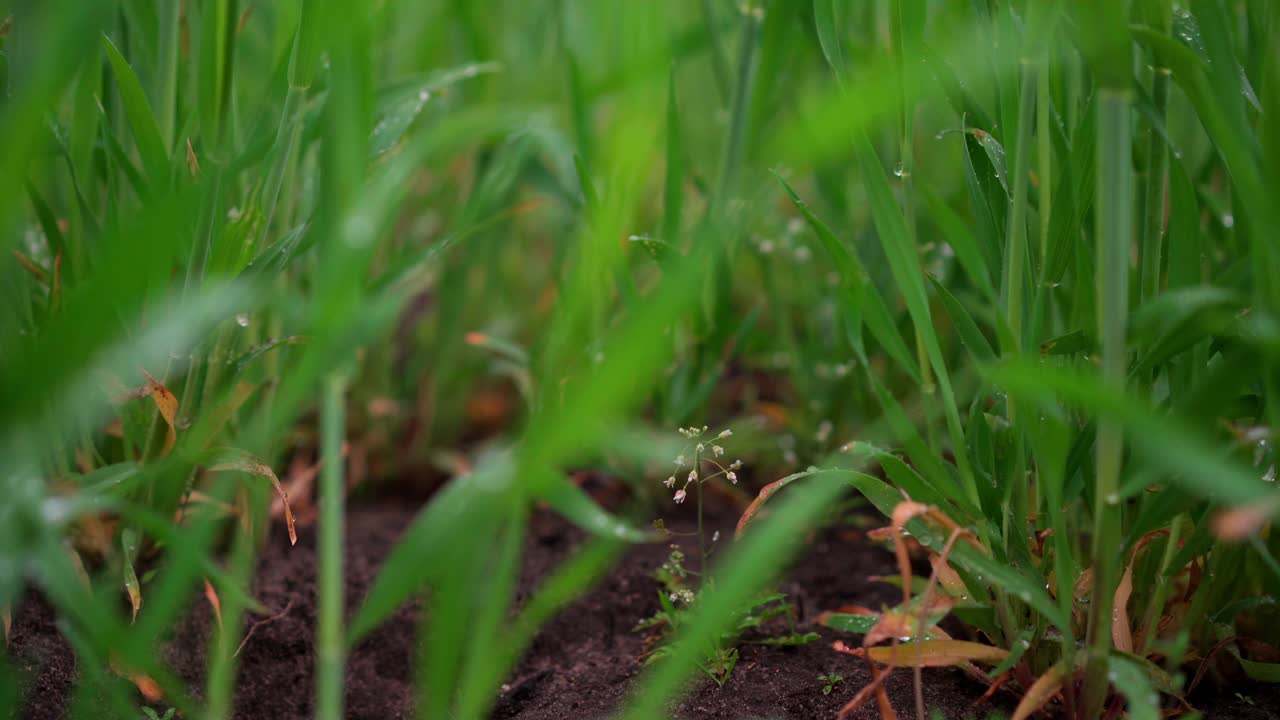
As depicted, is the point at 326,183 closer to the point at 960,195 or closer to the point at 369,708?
→ the point at 369,708

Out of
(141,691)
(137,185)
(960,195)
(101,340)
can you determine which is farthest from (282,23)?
(960,195)

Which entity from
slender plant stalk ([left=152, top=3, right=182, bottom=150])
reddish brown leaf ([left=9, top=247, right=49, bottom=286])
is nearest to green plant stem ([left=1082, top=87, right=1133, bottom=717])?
slender plant stalk ([left=152, top=3, right=182, bottom=150])

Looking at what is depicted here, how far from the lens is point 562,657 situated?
1133mm

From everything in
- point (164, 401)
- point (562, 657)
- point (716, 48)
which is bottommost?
point (562, 657)

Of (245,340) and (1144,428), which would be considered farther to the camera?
(245,340)

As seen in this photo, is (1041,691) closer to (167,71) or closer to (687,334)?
(687,334)

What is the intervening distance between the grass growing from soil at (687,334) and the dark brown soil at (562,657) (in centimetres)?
3

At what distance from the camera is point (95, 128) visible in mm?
1064

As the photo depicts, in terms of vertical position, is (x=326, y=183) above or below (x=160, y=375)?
above

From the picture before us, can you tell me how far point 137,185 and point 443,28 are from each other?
848 millimetres

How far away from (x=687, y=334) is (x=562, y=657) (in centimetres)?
50

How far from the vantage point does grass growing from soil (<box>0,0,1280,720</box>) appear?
636 mm

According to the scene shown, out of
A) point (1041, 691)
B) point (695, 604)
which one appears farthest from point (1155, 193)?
point (695, 604)

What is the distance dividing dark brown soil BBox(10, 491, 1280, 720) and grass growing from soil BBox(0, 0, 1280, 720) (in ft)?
0.10
